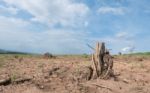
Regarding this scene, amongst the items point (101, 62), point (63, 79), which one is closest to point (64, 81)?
point (63, 79)

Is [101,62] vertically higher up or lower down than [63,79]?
higher up

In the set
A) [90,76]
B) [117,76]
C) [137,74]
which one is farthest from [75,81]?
[137,74]

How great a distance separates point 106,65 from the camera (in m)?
14.9

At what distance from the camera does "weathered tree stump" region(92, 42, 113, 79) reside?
14648 mm

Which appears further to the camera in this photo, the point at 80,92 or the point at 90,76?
the point at 90,76

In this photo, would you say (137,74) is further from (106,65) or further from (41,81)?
(41,81)

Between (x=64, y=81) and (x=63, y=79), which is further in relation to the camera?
(x=63, y=79)

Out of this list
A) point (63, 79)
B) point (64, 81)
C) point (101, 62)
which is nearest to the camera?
point (64, 81)

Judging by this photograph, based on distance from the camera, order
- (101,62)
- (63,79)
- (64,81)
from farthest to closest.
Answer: (101,62) < (63,79) < (64,81)

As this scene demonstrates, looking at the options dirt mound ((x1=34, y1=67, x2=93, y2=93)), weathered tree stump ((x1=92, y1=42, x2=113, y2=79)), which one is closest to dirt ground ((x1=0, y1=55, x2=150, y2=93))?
dirt mound ((x1=34, y1=67, x2=93, y2=93))

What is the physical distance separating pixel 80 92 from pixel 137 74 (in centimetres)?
371

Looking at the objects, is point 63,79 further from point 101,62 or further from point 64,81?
point 101,62

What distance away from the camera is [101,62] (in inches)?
583

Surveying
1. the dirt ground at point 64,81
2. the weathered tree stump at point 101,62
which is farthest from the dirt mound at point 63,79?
the weathered tree stump at point 101,62
